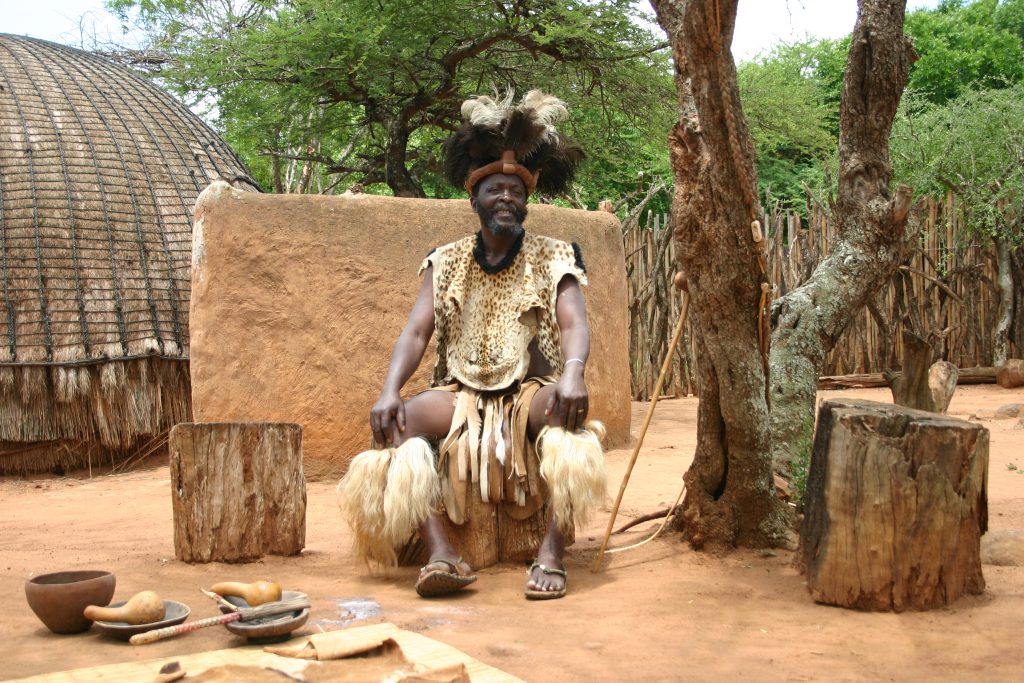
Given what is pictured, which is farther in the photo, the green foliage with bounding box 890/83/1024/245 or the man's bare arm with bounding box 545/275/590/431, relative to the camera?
the green foliage with bounding box 890/83/1024/245

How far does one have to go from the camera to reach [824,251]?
33.0 feet

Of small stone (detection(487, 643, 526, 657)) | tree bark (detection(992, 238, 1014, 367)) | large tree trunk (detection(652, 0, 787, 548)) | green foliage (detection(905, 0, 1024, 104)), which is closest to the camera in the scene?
small stone (detection(487, 643, 526, 657))

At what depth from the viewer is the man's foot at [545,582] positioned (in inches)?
126

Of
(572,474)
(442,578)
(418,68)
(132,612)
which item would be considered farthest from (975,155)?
(132,612)

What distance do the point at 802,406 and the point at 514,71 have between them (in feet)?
23.4

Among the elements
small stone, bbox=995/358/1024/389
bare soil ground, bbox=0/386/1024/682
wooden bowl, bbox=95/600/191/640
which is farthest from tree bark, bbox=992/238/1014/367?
wooden bowl, bbox=95/600/191/640

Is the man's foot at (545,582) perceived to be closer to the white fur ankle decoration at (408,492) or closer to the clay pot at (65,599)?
the white fur ankle decoration at (408,492)

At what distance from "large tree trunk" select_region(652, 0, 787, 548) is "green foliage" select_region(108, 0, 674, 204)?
6.02 meters

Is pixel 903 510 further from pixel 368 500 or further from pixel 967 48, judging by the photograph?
pixel 967 48

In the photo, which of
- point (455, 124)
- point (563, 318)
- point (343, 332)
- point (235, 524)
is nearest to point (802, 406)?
point (563, 318)

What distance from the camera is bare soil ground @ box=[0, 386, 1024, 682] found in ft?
8.17

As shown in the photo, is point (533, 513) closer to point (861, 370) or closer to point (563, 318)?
point (563, 318)

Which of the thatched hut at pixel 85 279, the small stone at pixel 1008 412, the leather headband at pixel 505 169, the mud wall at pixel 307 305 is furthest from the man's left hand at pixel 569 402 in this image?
the small stone at pixel 1008 412

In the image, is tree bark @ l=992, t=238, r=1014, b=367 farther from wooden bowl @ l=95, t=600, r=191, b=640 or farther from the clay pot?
the clay pot
